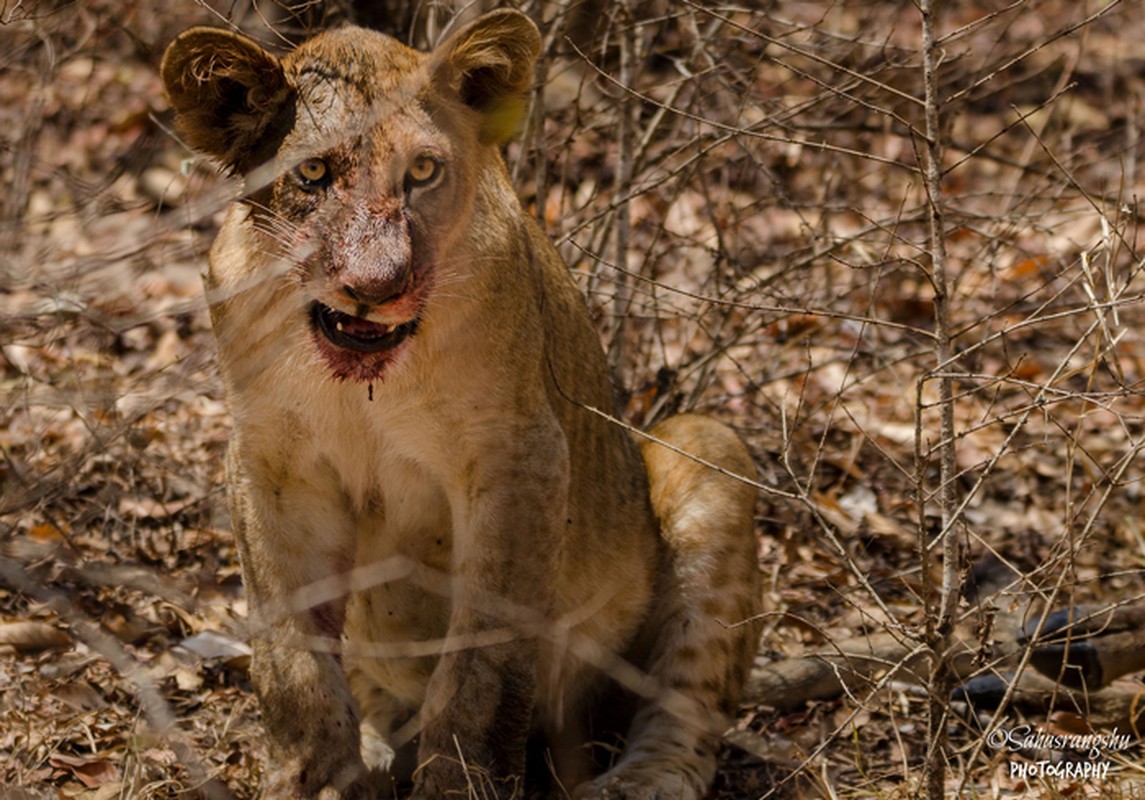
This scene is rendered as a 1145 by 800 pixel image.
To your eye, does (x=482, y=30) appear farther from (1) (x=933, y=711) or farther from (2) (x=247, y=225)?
(1) (x=933, y=711)

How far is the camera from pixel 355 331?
4250mm

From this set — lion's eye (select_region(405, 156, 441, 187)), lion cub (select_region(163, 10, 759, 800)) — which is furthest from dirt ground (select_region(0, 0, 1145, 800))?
lion's eye (select_region(405, 156, 441, 187))

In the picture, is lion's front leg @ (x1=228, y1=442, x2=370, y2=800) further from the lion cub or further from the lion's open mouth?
the lion's open mouth

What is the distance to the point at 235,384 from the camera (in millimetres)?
4609

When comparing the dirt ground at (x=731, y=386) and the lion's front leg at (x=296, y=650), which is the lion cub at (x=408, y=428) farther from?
the dirt ground at (x=731, y=386)

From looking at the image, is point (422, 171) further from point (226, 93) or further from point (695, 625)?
point (695, 625)

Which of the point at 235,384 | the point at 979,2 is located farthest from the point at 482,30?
the point at 979,2

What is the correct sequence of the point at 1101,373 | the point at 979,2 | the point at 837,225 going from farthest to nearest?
the point at 979,2, the point at 837,225, the point at 1101,373

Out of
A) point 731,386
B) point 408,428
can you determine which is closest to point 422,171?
point 408,428

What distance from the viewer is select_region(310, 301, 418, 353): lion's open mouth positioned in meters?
4.24

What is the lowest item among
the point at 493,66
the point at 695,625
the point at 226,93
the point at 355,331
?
the point at 695,625

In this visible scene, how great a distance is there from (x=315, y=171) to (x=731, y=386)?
4.38m

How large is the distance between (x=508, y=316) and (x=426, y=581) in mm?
933

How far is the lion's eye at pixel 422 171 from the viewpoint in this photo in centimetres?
437
